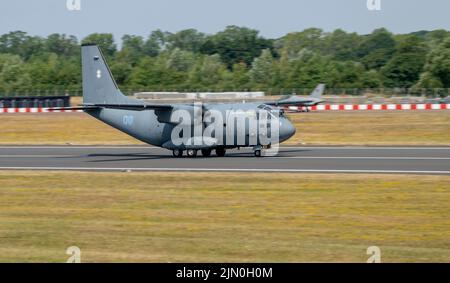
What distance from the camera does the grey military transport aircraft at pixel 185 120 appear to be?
33750 mm

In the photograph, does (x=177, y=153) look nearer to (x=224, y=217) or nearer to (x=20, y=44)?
(x=224, y=217)

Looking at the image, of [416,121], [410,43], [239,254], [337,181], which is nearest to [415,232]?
[239,254]

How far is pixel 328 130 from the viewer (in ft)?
163

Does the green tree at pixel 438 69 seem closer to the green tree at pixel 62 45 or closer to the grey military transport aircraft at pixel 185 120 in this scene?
the grey military transport aircraft at pixel 185 120

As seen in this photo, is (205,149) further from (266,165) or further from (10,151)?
(10,151)

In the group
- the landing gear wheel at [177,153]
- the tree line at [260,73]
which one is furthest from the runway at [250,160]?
the tree line at [260,73]

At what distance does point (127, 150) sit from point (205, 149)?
679 cm

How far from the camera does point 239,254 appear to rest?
15750 millimetres

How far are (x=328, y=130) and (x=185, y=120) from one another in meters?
16.5

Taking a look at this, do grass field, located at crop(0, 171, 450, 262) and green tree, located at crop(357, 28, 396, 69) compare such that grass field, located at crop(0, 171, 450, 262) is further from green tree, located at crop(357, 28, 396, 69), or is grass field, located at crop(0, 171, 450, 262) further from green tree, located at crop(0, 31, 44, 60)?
green tree, located at crop(0, 31, 44, 60)

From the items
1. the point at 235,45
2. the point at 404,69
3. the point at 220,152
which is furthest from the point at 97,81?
the point at 235,45

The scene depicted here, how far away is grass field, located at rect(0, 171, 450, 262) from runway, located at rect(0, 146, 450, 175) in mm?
2150

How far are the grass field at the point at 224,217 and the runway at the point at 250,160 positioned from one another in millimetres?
2150

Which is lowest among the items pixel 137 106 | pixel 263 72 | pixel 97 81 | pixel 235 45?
pixel 137 106
